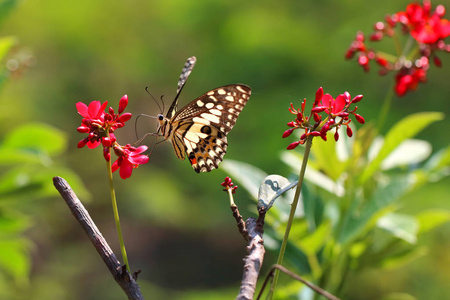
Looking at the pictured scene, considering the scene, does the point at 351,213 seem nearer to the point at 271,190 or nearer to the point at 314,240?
the point at 314,240

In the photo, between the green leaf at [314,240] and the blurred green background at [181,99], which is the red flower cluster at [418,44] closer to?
the green leaf at [314,240]

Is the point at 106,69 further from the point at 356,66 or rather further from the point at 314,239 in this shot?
the point at 314,239

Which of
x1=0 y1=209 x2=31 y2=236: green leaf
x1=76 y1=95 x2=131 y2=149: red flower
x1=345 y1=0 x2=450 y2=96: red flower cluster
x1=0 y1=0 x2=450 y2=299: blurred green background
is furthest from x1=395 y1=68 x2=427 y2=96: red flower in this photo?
x1=0 y1=0 x2=450 y2=299: blurred green background

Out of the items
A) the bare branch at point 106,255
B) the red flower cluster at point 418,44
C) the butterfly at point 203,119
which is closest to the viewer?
the bare branch at point 106,255

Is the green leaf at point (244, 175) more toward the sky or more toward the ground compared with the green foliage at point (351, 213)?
more toward the sky

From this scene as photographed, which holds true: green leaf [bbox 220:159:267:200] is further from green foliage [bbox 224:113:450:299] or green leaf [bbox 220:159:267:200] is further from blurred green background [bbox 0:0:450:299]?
blurred green background [bbox 0:0:450:299]

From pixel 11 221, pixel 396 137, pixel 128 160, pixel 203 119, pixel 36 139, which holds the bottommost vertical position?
pixel 128 160

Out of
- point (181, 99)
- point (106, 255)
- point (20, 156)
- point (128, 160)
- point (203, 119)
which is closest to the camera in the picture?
point (106, 255)

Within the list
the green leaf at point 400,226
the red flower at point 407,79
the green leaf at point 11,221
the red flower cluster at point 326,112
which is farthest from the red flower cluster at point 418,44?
the green leaf at point 11,221

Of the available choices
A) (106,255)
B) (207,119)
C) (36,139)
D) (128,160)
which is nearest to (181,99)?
(36,139)

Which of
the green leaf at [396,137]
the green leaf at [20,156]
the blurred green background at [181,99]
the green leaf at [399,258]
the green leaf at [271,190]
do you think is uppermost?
the blurred green background at [181,99]
